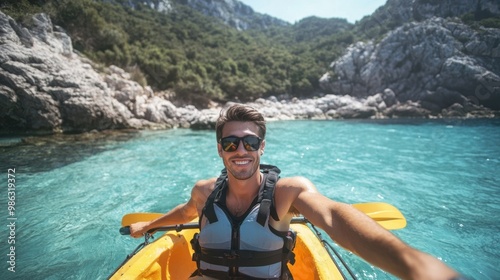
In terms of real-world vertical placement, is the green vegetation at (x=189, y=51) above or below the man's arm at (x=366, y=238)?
above

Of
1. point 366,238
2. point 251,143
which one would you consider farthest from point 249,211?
point 366,238

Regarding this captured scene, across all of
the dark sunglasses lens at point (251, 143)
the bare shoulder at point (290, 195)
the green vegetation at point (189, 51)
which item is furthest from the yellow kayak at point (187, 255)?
the green vegetation at point (189, 51)

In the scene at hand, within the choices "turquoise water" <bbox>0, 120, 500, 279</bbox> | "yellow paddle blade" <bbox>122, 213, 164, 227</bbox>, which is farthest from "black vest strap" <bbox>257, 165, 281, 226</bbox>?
"turquoise water" <bbox>0, 120, 500, 279</bbox>

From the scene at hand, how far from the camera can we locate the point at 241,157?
2176 millimetres

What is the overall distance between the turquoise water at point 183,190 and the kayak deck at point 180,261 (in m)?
1.32

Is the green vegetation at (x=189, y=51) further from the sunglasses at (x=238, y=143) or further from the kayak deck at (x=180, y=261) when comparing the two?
the sunglasses at (x=238, y=143)

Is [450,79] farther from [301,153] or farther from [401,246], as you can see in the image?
[401,246]

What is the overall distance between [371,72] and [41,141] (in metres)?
46.2

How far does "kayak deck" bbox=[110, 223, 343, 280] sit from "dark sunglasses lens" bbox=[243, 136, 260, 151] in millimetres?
1387

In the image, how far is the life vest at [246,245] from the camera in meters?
1.99

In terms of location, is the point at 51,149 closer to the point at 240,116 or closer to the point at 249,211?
the point at 240,116

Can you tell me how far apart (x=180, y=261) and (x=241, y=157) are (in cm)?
189

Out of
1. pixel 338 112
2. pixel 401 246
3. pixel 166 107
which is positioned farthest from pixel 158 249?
pixel 338 112

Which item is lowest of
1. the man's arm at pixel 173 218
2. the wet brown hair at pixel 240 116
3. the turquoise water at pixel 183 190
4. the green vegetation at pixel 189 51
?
the turquoise water at pixel 183 190
